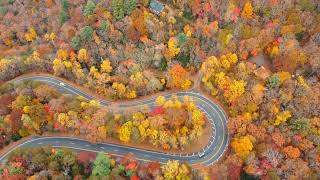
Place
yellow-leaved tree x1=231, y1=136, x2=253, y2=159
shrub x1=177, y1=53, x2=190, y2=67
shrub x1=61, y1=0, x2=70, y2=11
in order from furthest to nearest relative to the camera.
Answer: shrub x1=61, y1=0, x2=70, y2=11, shrub x1=177, y1=53, x2=190, y2=67, yellow-leaved tree x1=231, y1=136, x2=253, y2=159

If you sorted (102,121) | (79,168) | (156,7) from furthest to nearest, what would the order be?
(156,7) < (102,121) < (79,168)

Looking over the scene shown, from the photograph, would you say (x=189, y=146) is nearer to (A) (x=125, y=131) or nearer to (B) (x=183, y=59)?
(A) (x=125, y=131)

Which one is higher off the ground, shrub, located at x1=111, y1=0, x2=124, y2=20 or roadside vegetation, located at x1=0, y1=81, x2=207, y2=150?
shrub, located at x1=111, y1=0, x2=124, y2=20

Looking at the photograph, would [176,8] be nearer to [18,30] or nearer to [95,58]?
[95,58]

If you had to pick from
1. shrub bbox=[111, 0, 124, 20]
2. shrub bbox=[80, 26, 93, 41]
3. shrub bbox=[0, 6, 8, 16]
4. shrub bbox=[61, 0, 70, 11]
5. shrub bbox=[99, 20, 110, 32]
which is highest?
shrub bbox=[0, 6, 8, 16]

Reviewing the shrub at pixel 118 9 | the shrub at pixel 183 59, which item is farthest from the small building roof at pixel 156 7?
the shrub at pixel 183 59

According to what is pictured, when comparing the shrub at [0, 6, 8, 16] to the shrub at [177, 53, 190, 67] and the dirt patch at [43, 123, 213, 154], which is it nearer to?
the dirt patch at [43, 123, 213, 154]

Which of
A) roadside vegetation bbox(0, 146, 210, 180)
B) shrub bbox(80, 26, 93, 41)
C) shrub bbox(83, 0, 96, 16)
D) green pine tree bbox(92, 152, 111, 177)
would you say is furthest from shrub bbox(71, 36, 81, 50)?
green pine tree bbox(92, 152, 111, 177)

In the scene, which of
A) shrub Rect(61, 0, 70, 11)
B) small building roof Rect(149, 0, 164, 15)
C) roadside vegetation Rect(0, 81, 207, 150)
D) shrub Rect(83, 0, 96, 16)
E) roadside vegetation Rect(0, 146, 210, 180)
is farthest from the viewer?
shrub Rect(61, 0, 70, 11)

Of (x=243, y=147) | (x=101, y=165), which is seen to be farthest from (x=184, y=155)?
(x=101, y=165)

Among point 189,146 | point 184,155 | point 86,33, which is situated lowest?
point 184,155

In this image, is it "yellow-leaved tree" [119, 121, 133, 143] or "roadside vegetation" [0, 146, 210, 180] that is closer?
"roadside vegetation" [0, 146, 210, 180]
